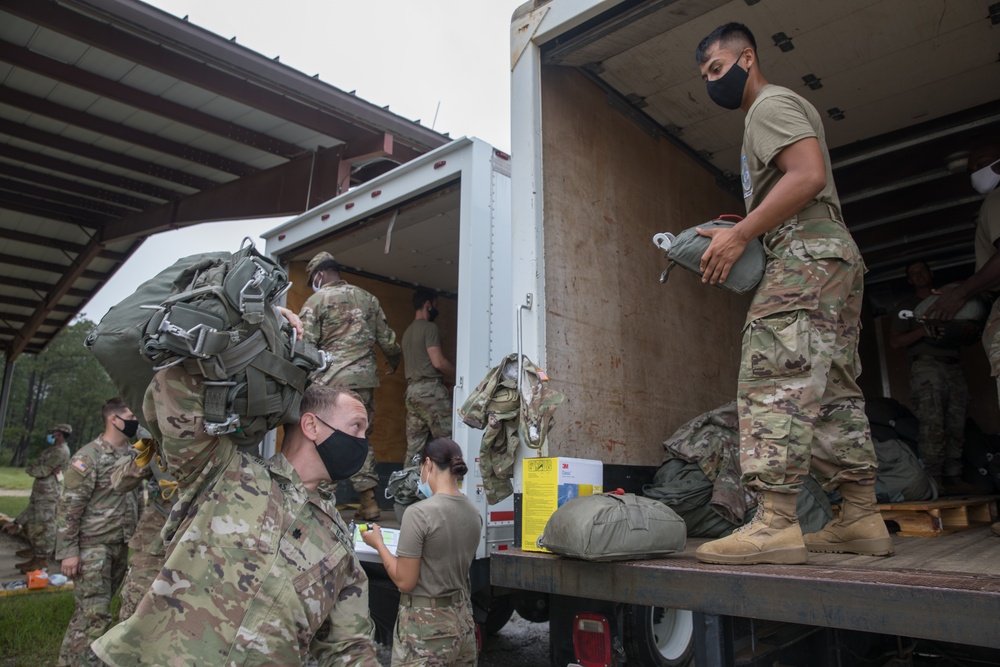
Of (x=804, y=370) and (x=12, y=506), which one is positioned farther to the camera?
(x=12, y=506)

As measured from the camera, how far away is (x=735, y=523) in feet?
9.66

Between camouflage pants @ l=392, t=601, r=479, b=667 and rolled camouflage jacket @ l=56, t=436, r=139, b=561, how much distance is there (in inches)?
109

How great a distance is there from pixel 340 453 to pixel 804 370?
1.45 m

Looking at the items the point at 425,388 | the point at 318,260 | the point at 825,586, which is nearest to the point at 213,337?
the point at 825,586

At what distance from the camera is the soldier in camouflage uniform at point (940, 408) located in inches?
177

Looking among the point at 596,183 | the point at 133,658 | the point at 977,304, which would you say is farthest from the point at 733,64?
the point at 133,658

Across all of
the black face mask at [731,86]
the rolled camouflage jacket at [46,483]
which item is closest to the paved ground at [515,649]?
the black face mask at [731,86]

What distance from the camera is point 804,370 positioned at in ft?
6.85

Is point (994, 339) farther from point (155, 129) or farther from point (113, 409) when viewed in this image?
point (155, 129)

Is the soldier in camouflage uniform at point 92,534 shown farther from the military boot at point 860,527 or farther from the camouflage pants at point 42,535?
the camouflage pants at point 42,535

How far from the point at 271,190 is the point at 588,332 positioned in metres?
5.72

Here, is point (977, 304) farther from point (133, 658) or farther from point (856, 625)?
point (133, 658)

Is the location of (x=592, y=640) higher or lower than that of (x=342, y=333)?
lower

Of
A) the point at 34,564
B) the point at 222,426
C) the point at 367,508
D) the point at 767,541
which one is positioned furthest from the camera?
the point at 34,564
